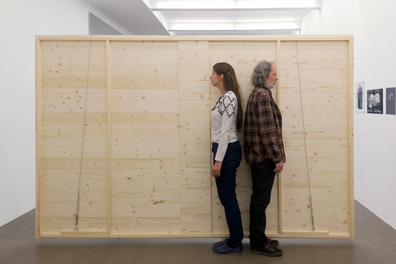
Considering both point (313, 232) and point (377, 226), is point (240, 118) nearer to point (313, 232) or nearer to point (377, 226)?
point (313, 232)

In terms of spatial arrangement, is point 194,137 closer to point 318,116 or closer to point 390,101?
point 318,116

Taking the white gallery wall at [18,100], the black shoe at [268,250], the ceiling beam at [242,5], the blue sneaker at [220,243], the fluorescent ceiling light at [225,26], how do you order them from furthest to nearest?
the fluorescent ceiling light at [225,26], the ceiling beam at [242,5], the white gallery wall at [18,100], the blue sneaker at [220,243], the black shoe at [268,250]

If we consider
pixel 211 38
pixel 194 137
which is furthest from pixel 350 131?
pixel 211 38

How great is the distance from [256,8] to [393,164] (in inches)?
113

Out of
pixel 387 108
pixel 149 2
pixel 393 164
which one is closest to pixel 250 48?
pixel 387 108

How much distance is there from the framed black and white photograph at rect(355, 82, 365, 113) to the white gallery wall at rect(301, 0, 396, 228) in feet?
0.26

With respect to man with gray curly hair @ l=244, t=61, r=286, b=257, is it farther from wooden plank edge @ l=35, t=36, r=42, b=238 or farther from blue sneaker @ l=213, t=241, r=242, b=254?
wooden plank edge @ l=35, t=36, r=42, b=238

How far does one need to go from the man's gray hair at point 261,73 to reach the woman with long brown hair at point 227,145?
180mm

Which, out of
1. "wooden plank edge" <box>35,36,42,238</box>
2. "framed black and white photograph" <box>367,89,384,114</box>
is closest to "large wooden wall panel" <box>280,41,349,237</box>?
"framed black and white photograph" <box>367,89,384,114</box>

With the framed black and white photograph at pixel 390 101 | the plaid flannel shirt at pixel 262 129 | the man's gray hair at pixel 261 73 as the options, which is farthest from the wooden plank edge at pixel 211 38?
the framed black and white photograph at pixel 390 101

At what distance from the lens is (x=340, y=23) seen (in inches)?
187

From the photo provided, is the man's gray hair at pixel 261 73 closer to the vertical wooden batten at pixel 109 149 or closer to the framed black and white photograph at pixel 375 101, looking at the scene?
the vertical wooden batten at pixel 109 149

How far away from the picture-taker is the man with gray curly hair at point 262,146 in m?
2.71

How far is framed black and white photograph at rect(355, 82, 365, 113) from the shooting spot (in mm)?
4288
